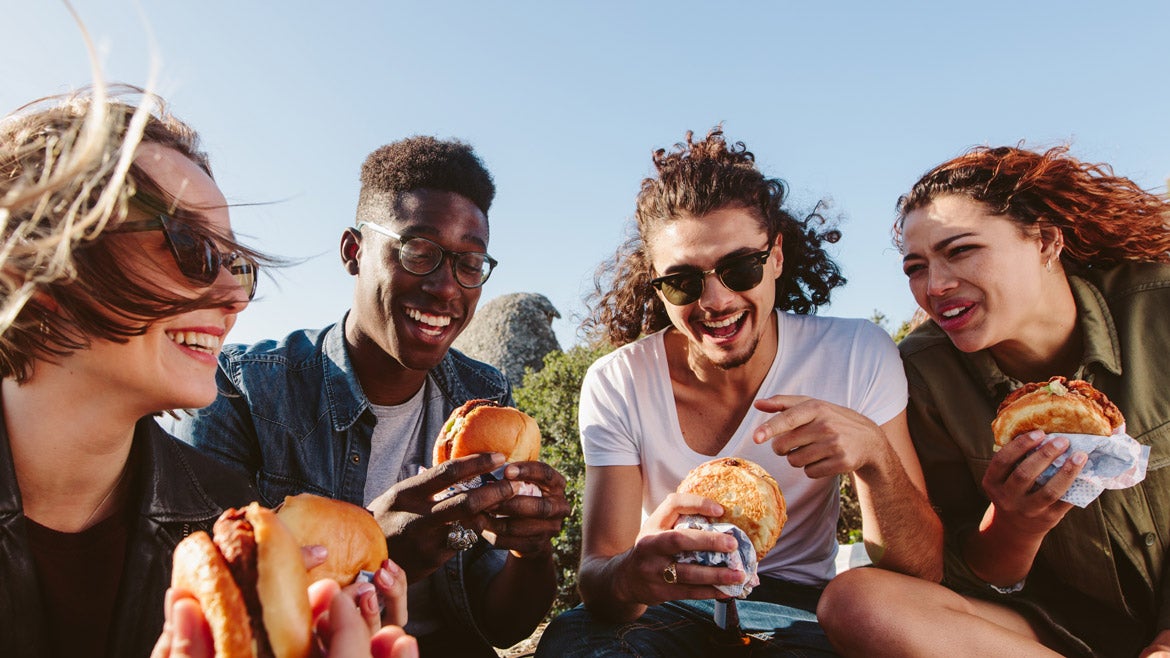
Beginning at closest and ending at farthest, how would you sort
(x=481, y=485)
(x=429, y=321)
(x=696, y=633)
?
(x=481, y=485), (x=696, y=633), (x=429, y=321)

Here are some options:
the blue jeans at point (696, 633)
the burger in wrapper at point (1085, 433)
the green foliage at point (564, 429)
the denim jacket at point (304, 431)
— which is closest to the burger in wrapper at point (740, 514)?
the blue jeans at point (696, 633)

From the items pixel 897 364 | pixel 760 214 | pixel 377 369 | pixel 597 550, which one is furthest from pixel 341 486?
pixel 897 364

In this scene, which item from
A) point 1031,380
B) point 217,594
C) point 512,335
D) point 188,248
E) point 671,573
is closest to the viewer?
point 217,594

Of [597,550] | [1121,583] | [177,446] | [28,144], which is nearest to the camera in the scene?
[28,144]

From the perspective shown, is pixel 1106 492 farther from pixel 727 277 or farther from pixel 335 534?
pixel 335 534

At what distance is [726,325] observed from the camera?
153 inches

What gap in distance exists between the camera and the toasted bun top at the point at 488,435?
3156 mm

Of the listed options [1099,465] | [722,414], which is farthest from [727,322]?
[1099,465]

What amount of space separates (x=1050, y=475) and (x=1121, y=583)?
833 mm

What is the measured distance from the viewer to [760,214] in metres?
4.07

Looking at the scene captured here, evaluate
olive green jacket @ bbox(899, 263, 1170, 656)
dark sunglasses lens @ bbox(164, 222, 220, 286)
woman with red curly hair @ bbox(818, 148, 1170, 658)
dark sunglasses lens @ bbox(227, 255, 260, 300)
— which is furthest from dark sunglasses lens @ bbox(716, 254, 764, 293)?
dark sunglasses lens @ bbox(164, 222, 220, 286)

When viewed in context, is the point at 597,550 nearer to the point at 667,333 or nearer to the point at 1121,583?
the point at 667,333

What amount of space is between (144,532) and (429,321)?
170 centimetres

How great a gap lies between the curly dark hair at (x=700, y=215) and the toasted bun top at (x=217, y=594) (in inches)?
116
